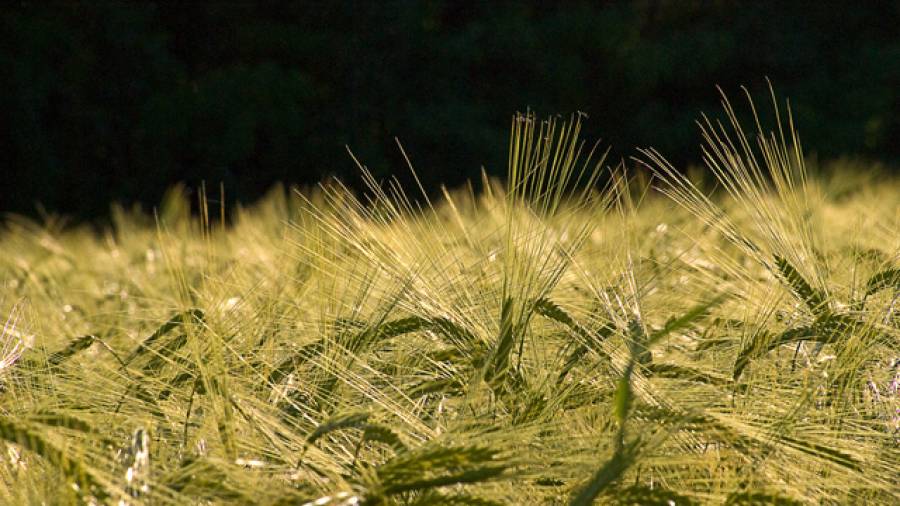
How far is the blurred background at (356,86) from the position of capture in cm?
921

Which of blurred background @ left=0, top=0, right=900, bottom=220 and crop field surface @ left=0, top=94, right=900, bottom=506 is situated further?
blurred background @ left=0, top=0, right=900, bottom=220

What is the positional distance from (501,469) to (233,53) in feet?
33.8

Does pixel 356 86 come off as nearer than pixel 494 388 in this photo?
No

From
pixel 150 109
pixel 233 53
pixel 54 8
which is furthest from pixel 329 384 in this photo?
pixel 233 53

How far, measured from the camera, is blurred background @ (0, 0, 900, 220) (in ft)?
30.2

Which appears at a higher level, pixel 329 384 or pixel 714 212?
pixel 714 212

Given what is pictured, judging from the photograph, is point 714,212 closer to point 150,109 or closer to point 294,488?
point 294,488

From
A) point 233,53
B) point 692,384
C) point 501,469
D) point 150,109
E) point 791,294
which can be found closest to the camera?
point 501,469

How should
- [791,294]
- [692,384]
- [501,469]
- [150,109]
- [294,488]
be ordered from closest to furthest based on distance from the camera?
[501,469] < [294,488] < [692,384] < [791,294] < [150,109]

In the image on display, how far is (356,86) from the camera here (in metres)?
9.86

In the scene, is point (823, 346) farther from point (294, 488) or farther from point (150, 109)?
point (150, 109)

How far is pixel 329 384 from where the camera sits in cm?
117

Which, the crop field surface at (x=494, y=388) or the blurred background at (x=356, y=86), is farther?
the blurred background at (x=356, y=86)

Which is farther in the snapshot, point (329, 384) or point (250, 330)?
point (250, 330)
